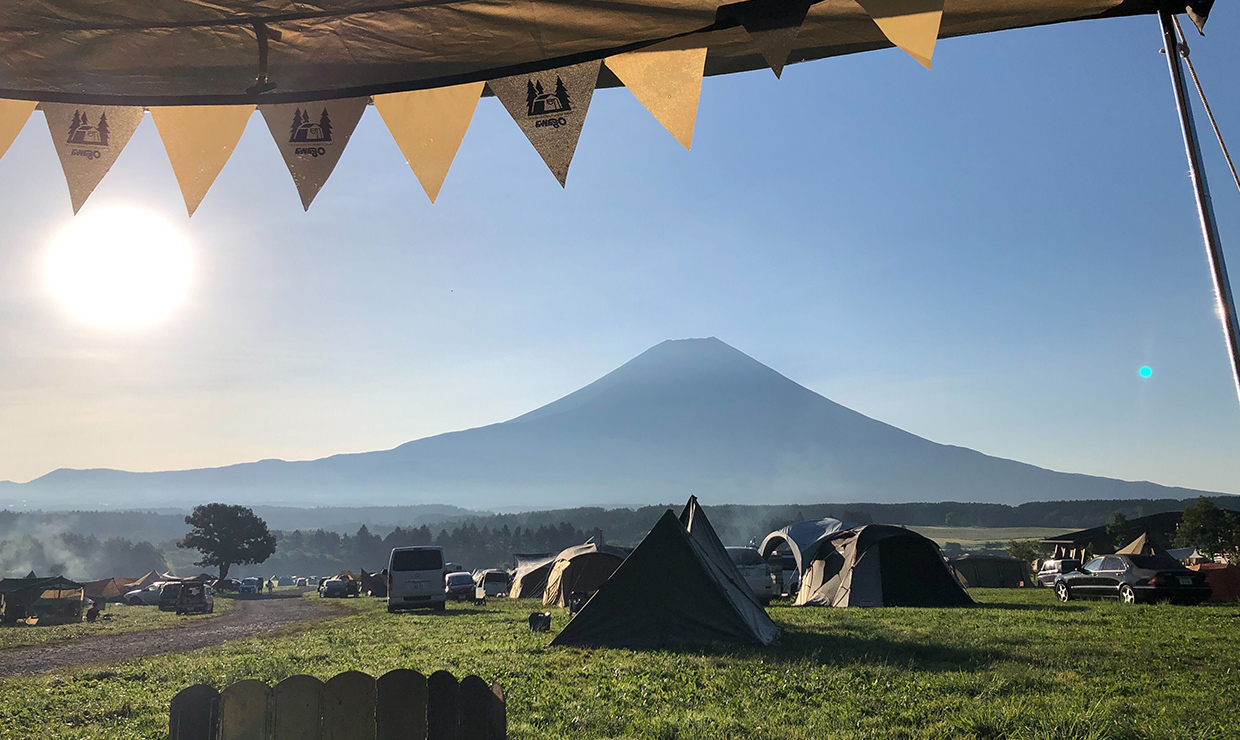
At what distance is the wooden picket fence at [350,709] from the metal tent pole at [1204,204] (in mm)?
3677

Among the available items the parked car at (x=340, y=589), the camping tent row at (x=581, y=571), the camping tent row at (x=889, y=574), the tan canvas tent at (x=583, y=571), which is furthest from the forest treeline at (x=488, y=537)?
the camping tent row at (x=889, y=574)

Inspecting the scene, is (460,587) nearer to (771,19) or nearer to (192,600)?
(192,600)

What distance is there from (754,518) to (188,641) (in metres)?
193

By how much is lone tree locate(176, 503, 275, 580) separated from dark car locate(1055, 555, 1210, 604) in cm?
7919

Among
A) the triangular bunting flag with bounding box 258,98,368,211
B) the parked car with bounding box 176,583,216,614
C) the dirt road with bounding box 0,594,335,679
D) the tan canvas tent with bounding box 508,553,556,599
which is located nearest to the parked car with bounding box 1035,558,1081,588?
the tan canvas tent with bounding box 508,553,556,599

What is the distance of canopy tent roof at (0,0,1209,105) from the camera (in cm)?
298

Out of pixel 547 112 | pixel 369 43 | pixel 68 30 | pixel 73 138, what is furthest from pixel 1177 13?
pixel 73 138

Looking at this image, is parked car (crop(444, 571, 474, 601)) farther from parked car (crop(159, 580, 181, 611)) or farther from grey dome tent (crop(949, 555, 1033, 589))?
grey dome tent (crop(949, 555, 1033, 589))

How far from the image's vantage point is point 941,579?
18.5 metres

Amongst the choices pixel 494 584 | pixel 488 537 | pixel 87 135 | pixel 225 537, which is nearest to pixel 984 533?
pixel 488 537

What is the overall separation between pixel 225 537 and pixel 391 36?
88.3 metres

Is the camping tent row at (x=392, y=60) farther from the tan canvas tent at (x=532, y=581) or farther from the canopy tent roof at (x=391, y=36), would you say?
the tan canvas tent at (x=532, y=581)

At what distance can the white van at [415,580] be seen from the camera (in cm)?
2295

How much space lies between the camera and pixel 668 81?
3.45m
